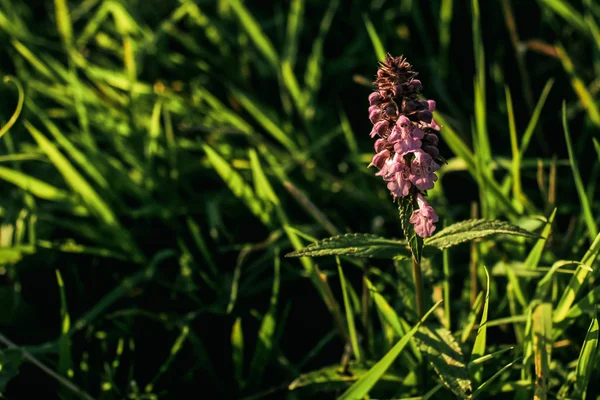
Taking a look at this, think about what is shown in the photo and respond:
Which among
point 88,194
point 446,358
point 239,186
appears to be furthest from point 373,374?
point 88,194

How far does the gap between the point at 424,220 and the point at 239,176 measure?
4.82ft

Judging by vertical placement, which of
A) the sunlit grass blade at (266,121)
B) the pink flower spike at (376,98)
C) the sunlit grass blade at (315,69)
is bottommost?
the pink flower spike at (376,98)

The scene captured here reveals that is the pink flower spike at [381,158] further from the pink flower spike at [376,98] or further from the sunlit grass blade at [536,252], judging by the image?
the sunlit grass blade at [536,252]

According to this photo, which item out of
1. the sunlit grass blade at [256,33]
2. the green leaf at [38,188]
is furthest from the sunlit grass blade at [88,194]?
the sunlit grass blade at [256,33]

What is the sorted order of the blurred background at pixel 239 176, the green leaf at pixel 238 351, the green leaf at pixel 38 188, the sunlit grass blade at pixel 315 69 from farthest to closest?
the sunlit grass blade at pixel 315 69, the green leaf at pixel 38 188, the blurred background at pixel 239 176, the green leaf at pixel 238 351

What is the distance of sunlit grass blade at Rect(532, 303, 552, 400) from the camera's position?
6.58 feet

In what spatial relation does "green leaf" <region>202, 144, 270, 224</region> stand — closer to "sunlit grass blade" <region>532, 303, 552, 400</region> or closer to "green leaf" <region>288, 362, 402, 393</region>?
"green leaf" <region>288, 362, 402, 393</region>

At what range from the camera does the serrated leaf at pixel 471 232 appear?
1.80 meters

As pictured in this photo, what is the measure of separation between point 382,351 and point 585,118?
187 centimetres

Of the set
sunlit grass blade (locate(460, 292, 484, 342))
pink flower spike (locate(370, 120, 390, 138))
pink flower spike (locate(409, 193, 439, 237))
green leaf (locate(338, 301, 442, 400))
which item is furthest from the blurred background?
pink flower spike (locate(370, 120, 390, 138))

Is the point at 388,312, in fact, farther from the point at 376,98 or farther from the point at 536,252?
the point at 376,98

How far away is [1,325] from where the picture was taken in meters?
2.72

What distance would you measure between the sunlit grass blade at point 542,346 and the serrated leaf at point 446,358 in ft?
0.73

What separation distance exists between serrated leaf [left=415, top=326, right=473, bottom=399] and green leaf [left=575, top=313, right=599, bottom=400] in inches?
13.5
